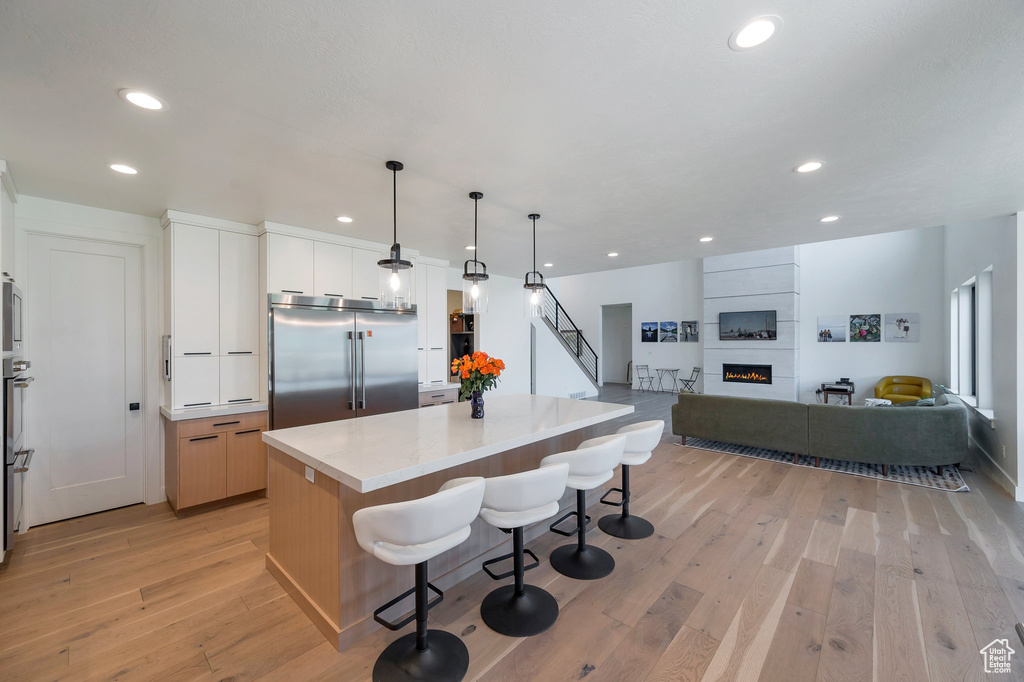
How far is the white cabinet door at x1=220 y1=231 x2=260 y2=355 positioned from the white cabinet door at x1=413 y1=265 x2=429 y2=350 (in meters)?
1.70

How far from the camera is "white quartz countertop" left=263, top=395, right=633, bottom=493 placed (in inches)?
71.2

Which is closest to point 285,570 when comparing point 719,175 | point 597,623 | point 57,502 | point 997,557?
point 597,623

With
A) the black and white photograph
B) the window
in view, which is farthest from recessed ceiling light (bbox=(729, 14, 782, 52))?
the black and white photograph

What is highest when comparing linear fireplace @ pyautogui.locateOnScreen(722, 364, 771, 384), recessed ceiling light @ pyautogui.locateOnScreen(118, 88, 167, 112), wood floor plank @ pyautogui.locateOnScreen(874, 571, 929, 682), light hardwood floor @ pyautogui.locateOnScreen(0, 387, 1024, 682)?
recessed ceiling light @ pyautogui.locateOnScreen(118, 88, 167, 112)

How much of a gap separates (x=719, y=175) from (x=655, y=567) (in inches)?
102

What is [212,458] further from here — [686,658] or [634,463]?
[686,658]

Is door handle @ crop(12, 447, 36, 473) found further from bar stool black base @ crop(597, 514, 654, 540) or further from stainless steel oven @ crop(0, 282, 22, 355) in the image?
bar stool black base @ crop(597, 514, 654, 540)

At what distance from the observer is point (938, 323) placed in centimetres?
702

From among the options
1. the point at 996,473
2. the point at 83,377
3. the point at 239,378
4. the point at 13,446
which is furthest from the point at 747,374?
the point at 13,446

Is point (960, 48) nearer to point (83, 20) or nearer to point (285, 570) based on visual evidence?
point (83, 20)

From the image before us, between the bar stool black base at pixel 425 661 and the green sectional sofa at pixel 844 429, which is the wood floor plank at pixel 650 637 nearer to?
the bar stool black base at pixel 425 661

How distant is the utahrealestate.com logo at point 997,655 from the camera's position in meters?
1.78

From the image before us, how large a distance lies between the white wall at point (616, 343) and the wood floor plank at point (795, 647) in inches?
423

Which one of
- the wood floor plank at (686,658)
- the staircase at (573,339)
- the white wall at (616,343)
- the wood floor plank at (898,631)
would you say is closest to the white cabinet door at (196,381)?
the wood floor plank at (686,658)
